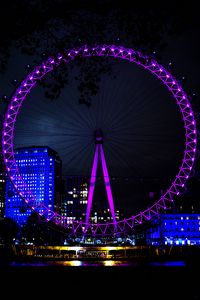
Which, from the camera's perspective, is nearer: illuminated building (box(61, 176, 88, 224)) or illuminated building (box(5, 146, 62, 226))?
illuminated building (box(5, 146, 62, 226))

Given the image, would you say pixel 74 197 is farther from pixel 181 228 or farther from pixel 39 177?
pixel 181 228

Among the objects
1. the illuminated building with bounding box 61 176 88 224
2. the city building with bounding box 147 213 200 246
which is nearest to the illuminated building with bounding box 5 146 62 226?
the illuminated building with bounding box 61 176 88 224

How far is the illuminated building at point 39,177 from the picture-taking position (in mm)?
166500

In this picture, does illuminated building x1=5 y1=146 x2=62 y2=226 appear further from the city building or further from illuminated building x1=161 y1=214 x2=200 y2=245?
illuminated building x1=161 y1=214 x2=200 y2=245

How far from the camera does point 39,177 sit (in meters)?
178

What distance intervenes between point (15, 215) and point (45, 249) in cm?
14365

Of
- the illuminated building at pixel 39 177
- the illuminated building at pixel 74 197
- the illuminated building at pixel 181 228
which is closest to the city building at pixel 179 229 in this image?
the illuminated building at pixel 181 228

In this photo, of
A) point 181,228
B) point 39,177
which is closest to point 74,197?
point 39,177

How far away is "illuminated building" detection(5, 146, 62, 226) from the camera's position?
546 feet

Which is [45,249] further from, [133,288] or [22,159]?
[22,159]

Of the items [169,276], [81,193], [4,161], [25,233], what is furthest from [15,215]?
[169,276]

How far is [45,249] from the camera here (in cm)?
3139

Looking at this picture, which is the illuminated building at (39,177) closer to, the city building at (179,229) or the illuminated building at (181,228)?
the city building at (179,229)

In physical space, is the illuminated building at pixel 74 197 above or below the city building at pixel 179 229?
above
